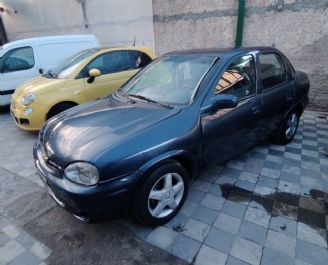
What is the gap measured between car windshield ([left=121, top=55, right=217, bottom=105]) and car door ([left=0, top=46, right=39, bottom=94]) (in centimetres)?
404

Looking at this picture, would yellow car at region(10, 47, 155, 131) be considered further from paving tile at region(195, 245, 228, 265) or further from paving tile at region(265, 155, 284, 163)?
paving tile at region(195, 245, 228, 265)

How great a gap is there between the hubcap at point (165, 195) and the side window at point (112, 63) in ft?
10.8

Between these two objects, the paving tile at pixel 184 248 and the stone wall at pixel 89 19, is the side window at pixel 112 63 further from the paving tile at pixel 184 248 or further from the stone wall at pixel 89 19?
the paving tile at pixel 184 248

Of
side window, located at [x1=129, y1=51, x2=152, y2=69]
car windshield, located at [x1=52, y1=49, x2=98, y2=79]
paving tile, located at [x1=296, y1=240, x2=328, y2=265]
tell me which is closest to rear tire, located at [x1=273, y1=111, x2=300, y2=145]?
paving tile, located at [x1=296, y1=240, x2=328, y2=265]

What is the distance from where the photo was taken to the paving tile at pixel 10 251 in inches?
87.6

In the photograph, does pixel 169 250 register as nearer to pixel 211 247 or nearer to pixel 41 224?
pixel 211 247

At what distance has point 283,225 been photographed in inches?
97.3

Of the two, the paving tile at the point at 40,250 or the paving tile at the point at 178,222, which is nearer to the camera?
the paving tile at the point at 40,250

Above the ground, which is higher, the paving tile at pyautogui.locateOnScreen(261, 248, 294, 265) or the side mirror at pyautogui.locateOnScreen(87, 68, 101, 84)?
the side mirror at pyautogui.locateOnScreen(87, 68, 101, 84)

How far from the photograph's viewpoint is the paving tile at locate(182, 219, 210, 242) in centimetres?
237

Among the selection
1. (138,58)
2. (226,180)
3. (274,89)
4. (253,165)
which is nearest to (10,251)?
(226,180)

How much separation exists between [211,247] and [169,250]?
0.36 metres

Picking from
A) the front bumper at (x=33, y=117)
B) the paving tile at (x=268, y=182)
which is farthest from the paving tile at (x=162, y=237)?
the front bumper at (x=33, y=117)

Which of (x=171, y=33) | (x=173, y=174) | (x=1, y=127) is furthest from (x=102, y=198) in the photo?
(x=171, y=33)
